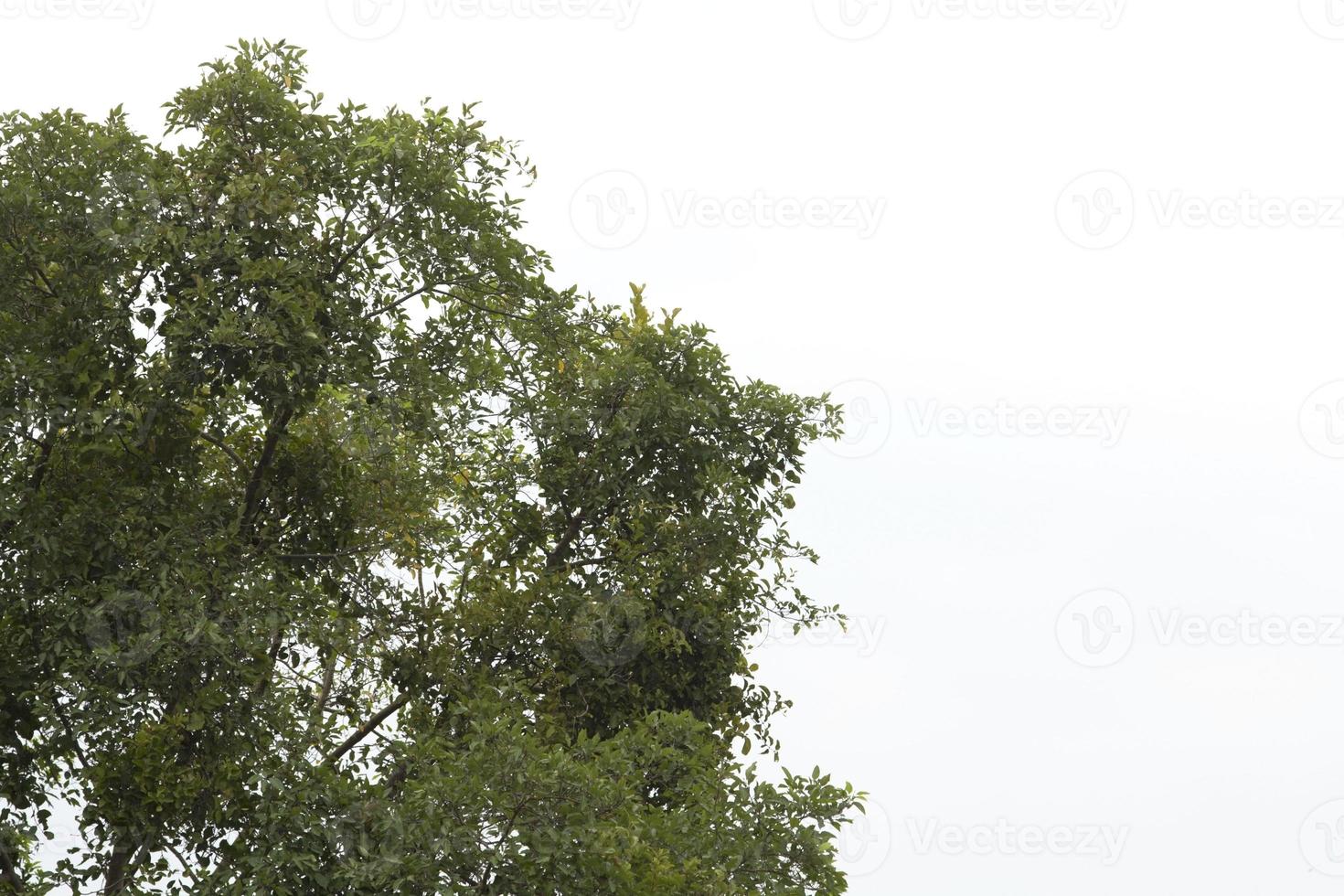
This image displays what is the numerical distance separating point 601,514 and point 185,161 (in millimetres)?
5122

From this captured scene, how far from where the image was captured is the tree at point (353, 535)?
11836mm

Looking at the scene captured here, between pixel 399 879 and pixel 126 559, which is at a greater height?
pixel 126 559

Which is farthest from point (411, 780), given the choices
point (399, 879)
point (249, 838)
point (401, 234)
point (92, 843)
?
point (401, 234)

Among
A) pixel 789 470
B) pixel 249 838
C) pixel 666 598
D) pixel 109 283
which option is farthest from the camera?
pixel 789 470

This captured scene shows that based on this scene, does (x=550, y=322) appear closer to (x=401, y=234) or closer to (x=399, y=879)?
(x=401, y=234)

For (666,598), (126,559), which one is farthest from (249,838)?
(666,598)

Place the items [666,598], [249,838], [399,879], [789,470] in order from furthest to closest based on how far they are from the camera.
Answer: [789,470]
[666,598]
[249,838]
[399,879]

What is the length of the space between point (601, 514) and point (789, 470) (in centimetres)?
209

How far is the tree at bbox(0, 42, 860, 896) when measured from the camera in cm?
1184

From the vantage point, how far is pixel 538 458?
15.0m

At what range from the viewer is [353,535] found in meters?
14.7

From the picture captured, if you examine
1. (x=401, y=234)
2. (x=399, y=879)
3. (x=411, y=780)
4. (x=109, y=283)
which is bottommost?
(x=399, y=879)

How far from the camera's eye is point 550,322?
1484 centimetres

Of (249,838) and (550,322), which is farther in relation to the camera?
(550,322)
